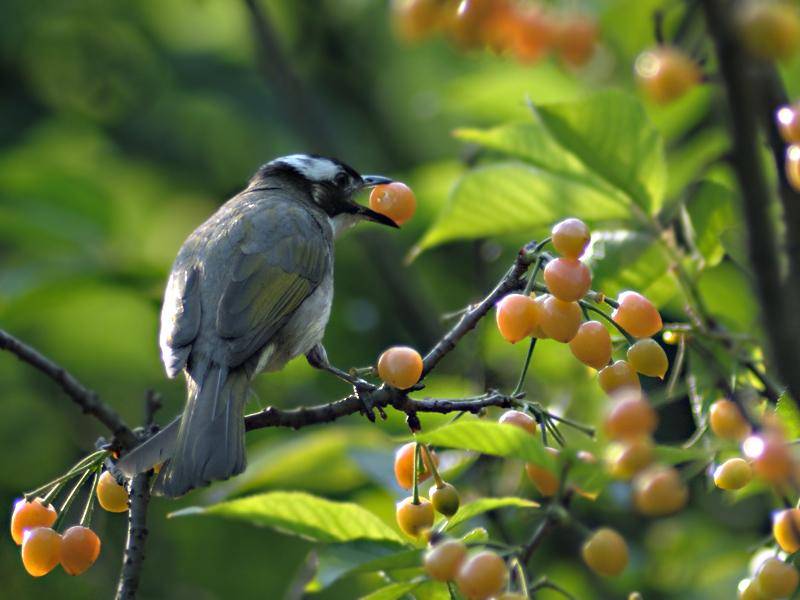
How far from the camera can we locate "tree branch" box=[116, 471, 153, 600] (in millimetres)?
2766

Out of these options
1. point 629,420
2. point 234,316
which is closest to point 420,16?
point 234,316

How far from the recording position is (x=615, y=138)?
3381 millimetres

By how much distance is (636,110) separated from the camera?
132 inches

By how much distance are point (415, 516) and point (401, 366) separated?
338 millimetres

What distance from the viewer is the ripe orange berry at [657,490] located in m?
2.15

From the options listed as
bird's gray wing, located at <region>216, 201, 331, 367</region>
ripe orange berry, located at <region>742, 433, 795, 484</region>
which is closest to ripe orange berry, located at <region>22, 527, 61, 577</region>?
bird's gray wing, located at <region>216, 201, 331, 367</region>

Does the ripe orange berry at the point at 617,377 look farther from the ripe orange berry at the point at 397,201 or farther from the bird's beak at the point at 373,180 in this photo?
the bird's beak at the point at 373,180

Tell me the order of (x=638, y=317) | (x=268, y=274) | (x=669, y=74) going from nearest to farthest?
(x=638, y=317) → (x=669, y=74) → (x=268, y=274)

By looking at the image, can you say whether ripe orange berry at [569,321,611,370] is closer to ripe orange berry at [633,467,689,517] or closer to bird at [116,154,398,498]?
ripe orange berry at [633,467,689,517]

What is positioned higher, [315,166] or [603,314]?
[315,166]

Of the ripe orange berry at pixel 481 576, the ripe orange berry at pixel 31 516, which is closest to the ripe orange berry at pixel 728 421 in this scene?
the ripe orange berry at pixel 481 576

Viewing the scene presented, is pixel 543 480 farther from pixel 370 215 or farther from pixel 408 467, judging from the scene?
pixel 370 215

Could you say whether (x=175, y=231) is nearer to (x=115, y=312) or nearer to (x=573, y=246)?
(x=115, y=312)

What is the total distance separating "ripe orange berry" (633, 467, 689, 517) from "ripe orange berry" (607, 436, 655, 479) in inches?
1.8
